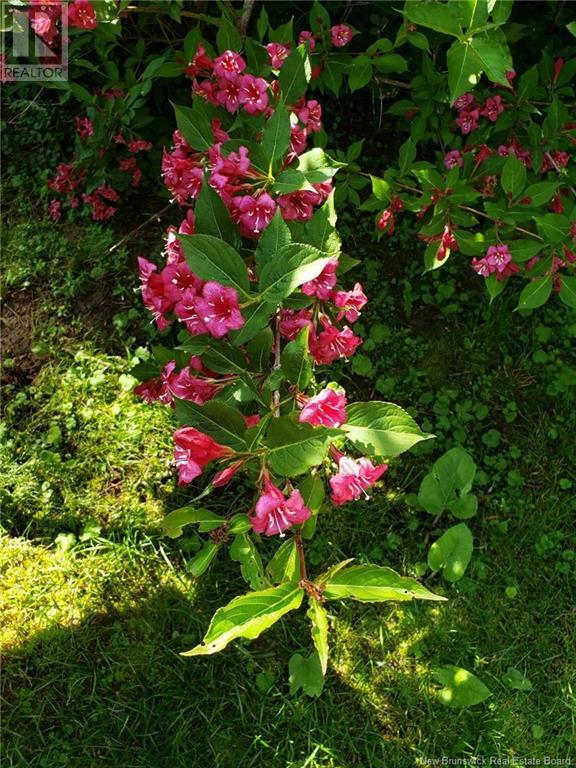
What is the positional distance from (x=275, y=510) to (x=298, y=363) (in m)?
0.32

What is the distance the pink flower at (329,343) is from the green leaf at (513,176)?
0.83m

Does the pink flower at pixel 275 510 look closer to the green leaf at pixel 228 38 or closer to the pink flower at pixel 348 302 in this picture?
the pink flower at pixel 348 302

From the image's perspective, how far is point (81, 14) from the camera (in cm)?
182

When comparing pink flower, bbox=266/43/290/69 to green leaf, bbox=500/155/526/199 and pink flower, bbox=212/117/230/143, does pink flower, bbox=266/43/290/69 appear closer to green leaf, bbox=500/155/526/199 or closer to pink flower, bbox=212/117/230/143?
pink flower, bbox=212/117/230/143

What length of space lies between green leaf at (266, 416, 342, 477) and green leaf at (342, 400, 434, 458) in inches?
7.1

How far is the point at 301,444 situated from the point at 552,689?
5.78 feet

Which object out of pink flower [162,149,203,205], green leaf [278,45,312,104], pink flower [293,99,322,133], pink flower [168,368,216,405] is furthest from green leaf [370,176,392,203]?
pink flower [168,368,216,405]

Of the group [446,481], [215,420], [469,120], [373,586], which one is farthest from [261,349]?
[469,120]

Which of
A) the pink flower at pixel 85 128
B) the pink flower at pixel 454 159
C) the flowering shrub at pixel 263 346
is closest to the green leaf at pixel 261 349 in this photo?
the flowering shrub at pixel 263 346

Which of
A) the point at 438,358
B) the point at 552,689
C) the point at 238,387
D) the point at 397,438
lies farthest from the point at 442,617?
the point at 238,387

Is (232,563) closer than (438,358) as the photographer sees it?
Yes

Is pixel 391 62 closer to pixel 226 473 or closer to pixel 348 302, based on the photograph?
pixel 348 302

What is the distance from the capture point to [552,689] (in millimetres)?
2445

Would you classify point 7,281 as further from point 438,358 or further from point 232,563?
point 438,358
